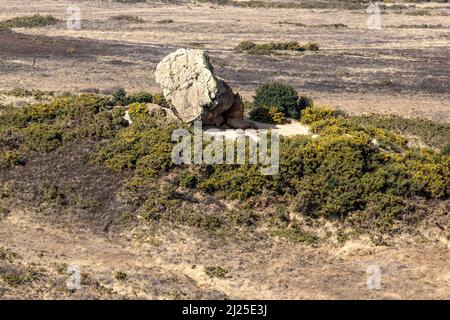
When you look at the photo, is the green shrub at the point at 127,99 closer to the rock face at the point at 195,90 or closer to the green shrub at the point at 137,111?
the green shrub at the point at 137,111

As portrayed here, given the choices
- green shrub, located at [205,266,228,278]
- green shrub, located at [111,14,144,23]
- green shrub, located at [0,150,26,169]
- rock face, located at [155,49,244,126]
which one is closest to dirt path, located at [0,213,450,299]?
green shrub, located at [205,266,228,278]

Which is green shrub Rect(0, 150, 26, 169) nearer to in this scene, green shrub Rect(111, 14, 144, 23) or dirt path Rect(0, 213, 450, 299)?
dirt path Rect(0, 213, 450, 299)

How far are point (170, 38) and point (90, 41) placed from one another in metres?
8.18

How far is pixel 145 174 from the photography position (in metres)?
25.7

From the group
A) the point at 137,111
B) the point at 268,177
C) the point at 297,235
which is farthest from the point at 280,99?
the point at 297,235

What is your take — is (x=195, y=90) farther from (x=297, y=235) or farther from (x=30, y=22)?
(x=30, y=22)

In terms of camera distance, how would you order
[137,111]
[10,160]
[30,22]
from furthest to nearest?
1. [30,22]
2. [137,111]
3. [10,160]

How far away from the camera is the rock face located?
27.4m

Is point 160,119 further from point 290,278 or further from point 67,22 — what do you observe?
point 67,22

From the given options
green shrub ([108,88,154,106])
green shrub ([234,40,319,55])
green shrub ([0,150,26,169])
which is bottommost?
green shrub ([0,150,26,169])

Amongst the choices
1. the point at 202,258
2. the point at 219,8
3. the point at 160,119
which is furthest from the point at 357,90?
the point at 219,8

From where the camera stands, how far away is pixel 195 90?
2755cm

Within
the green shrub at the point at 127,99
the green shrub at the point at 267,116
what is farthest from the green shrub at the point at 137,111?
the green shrub at the point at 267,116
